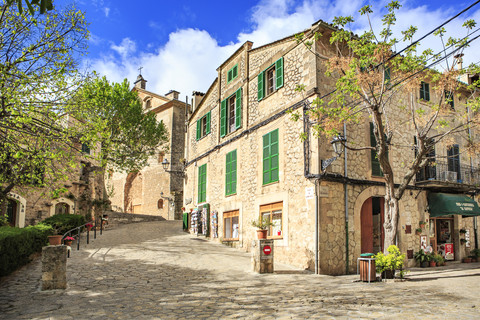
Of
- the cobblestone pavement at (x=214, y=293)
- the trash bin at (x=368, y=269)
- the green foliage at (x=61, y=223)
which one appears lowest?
the cobblestone pavement at (x=214, y=293)

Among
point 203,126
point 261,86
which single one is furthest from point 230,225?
point 203,126

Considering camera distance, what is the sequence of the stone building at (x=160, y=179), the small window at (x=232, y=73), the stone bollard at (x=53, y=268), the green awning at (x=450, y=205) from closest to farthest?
the stone bollard at (x=53, y=268) < the green awning at (x=450, y=205) < the small window at (x=232, y=73) < the stone building at (x=160, y=179)

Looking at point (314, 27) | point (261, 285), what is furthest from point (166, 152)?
point (261, 285)

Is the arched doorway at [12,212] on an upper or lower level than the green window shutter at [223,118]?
lower

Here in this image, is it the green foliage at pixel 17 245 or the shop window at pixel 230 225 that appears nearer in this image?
the green foliage at pixel 17 245

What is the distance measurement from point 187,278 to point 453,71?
32.1ft

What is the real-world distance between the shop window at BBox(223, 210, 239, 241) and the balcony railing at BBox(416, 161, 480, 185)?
23.7 ft

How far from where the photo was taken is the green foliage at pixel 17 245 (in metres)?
8.80

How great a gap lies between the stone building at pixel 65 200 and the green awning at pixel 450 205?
1348 cm

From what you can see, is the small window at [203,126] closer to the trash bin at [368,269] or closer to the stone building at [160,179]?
the stone building at [160,179]

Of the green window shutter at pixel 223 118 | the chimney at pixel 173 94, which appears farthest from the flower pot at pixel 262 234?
the chimney at pixel 173 94

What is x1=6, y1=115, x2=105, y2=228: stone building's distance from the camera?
700 inches

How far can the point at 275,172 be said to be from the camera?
43.7 feet

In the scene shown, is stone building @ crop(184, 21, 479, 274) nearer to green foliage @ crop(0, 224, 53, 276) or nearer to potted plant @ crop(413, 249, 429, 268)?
potted plant @ crop(413, 249, 429, 268)
